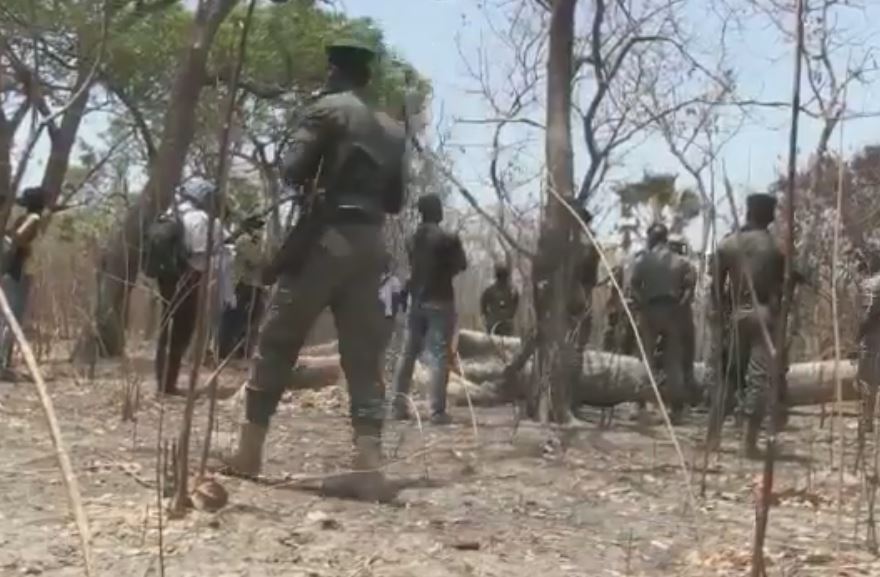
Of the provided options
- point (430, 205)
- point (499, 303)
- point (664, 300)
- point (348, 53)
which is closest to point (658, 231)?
point (664, 300)

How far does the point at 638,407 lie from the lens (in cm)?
986

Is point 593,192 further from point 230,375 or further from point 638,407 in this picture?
point 230,375

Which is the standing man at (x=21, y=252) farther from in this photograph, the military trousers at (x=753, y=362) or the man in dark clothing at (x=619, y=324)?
the military trousers at (x=753, y=362)

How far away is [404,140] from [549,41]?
3.25 metres

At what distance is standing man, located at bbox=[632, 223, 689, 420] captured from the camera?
29.8 feet

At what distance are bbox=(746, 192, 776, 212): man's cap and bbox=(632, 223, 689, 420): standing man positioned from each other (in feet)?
7.58

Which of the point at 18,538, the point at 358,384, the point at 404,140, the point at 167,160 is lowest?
the point at 18,538

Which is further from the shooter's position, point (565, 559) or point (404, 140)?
point (404, 140)

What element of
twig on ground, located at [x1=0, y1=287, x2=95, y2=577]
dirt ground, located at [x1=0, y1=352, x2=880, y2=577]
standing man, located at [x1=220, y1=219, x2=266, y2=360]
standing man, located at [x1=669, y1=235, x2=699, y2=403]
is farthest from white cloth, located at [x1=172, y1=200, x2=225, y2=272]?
twig on ground, located at [x1=0, y1=287, x2=95, y2=577]

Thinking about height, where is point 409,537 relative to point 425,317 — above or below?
below

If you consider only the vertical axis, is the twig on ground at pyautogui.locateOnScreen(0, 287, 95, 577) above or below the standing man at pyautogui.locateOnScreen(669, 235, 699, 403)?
below

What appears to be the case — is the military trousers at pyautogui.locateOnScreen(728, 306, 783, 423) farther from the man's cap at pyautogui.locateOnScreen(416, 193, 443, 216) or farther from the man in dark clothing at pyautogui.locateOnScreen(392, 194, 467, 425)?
the man's cap at pyautogui.locateOnScreen(416, 193, 443, 216)

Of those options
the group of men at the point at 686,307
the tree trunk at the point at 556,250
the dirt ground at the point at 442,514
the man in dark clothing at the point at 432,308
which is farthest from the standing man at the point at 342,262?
the man in dark clothing at the point at 432,308

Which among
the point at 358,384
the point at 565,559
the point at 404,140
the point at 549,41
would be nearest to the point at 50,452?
the point at 358,384
